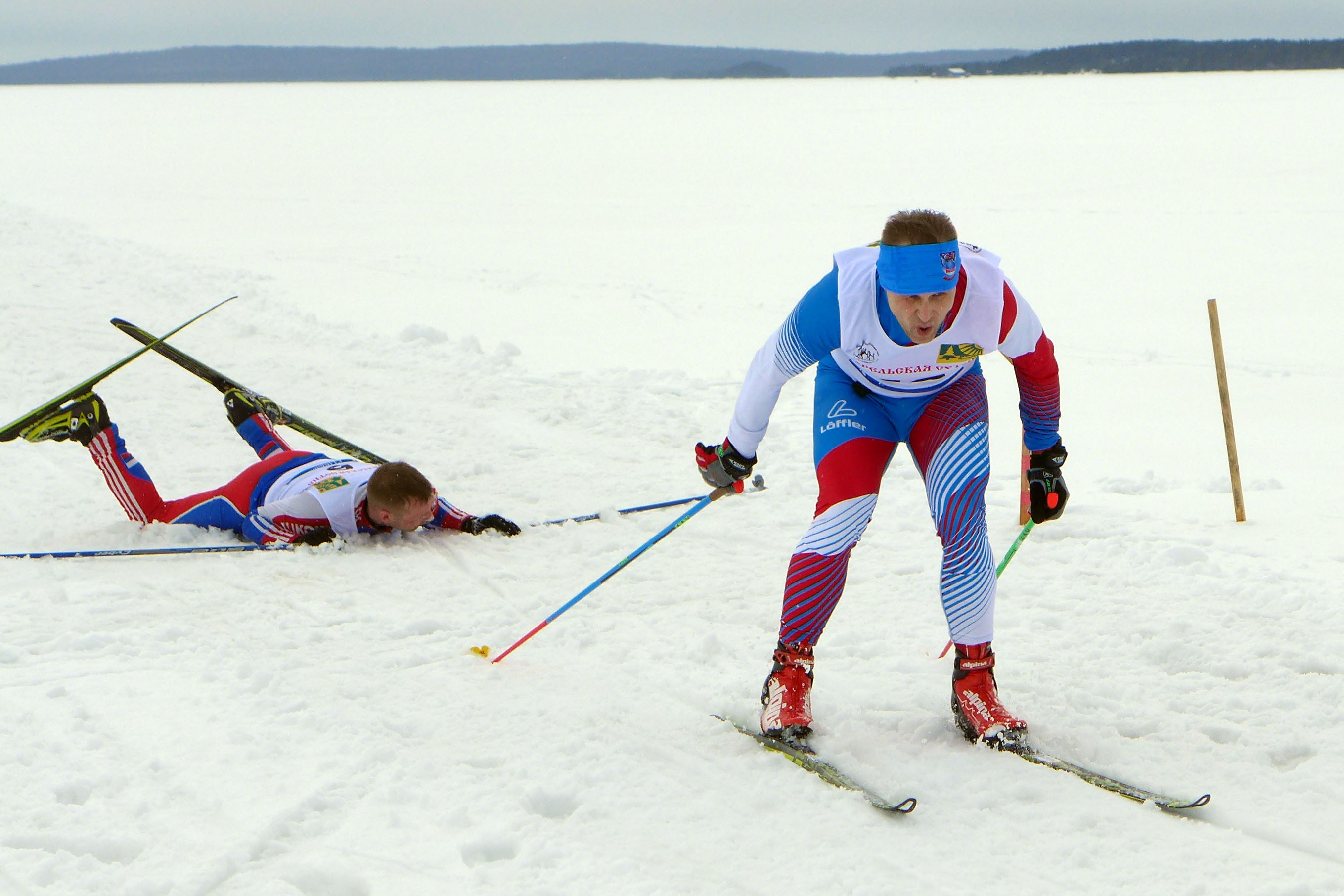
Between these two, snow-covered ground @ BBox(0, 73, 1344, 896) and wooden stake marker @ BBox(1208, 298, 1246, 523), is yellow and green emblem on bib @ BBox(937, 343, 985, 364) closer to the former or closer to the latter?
snow-covered ground @ BBox(0, 73, 1344, 896)

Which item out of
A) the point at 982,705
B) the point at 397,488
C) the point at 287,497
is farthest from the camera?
the point at 287,497

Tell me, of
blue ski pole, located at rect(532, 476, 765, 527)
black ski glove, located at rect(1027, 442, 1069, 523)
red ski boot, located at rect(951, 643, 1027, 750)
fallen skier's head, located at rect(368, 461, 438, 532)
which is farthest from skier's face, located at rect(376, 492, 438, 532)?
black ski glove, located at rect(1027, 442, 1069, 523)

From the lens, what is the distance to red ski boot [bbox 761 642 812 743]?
304cm

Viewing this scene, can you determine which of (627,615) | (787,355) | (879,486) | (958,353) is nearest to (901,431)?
(879,486)

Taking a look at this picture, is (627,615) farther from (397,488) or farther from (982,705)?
(982,705)

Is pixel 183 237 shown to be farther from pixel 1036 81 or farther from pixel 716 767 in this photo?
pixel 1036 81

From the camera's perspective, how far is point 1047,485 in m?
3.15

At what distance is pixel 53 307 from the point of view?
9.52 metres

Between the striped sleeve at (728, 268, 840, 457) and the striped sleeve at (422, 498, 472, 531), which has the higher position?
the striped sleeve at (728, 268, 840, 457)

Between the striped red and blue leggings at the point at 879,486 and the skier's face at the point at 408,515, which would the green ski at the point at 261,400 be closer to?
the skier's face at the point at 408,515

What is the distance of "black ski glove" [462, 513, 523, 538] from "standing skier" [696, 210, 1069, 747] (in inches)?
73.9

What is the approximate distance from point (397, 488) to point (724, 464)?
1.91 m

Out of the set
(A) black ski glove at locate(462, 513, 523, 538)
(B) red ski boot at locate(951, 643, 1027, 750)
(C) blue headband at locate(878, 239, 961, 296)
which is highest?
(C) blue headband at locate(878, 239, 961, 296)

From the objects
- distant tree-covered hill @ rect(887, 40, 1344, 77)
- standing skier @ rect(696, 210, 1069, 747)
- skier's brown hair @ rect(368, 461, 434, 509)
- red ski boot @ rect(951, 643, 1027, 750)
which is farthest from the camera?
distant tree-covered hill @ rect(887, 40, 1344, 77)
